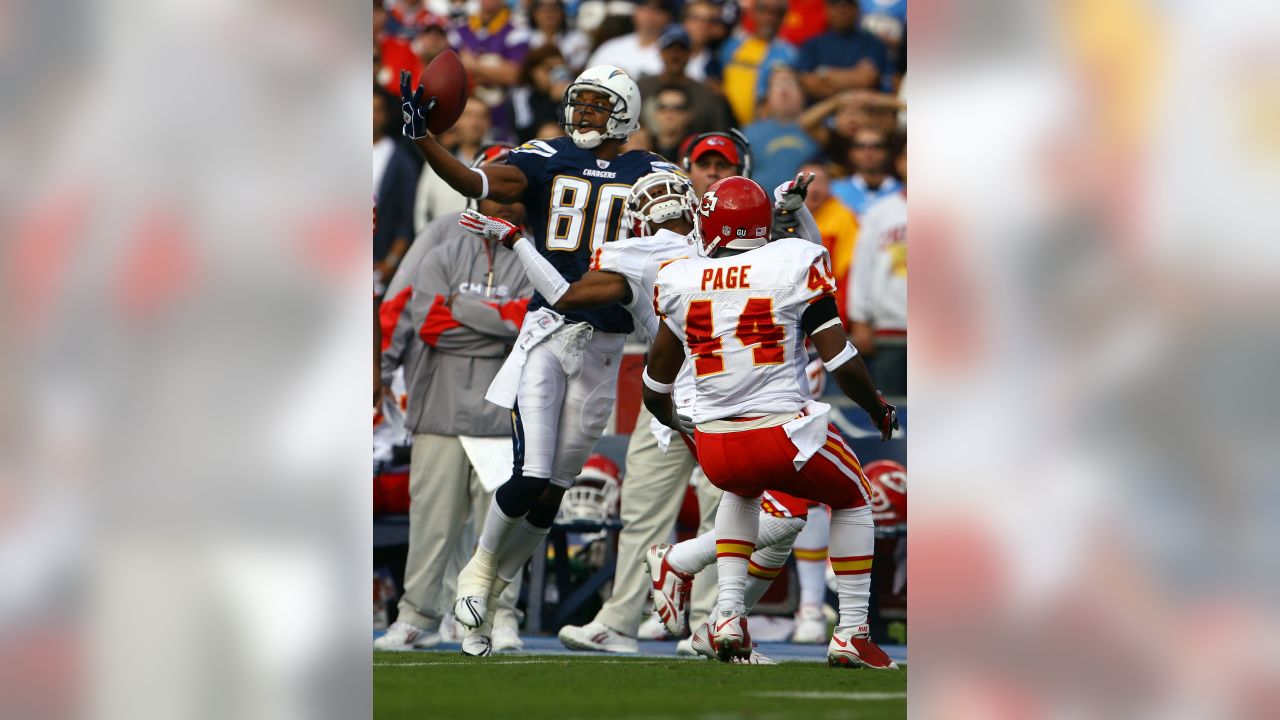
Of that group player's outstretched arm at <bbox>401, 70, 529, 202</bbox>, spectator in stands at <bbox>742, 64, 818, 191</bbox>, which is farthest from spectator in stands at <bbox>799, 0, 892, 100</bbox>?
player's outstretched arm at <bbox>401, 70, 529, 202</bbox>

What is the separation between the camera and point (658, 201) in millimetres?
6887

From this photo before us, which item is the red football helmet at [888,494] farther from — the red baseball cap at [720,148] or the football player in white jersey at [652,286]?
the football player in white jersey at [652,286]

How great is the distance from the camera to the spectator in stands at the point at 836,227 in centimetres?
953

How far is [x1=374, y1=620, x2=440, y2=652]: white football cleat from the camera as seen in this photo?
789cm

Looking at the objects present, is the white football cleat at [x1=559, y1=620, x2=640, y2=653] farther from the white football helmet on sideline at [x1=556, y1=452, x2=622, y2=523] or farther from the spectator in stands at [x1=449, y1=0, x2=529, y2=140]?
the spectator in stands at [x1=449, y1=0, x2=529, y2=140]

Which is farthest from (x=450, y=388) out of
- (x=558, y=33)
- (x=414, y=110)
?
(x=558, y=33)

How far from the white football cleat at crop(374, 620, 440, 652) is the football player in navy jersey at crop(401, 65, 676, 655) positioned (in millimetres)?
773

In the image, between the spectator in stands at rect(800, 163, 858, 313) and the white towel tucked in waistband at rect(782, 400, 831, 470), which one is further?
the spectator in stands at rect(800, 163, 858, 313)

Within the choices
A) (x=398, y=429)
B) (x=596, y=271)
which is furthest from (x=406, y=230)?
(x=596, y=271)

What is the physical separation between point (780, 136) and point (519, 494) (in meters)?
4.03

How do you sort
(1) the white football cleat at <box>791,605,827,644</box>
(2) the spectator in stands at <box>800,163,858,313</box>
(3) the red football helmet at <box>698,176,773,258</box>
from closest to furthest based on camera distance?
1. (3) the red football helmet at <box>698,176,773,258</box>
2. (1) the white football cleat at <box>791,605,827,644</box>
3. (2) the spectator in stands at <box>800,163,858,313</box>
